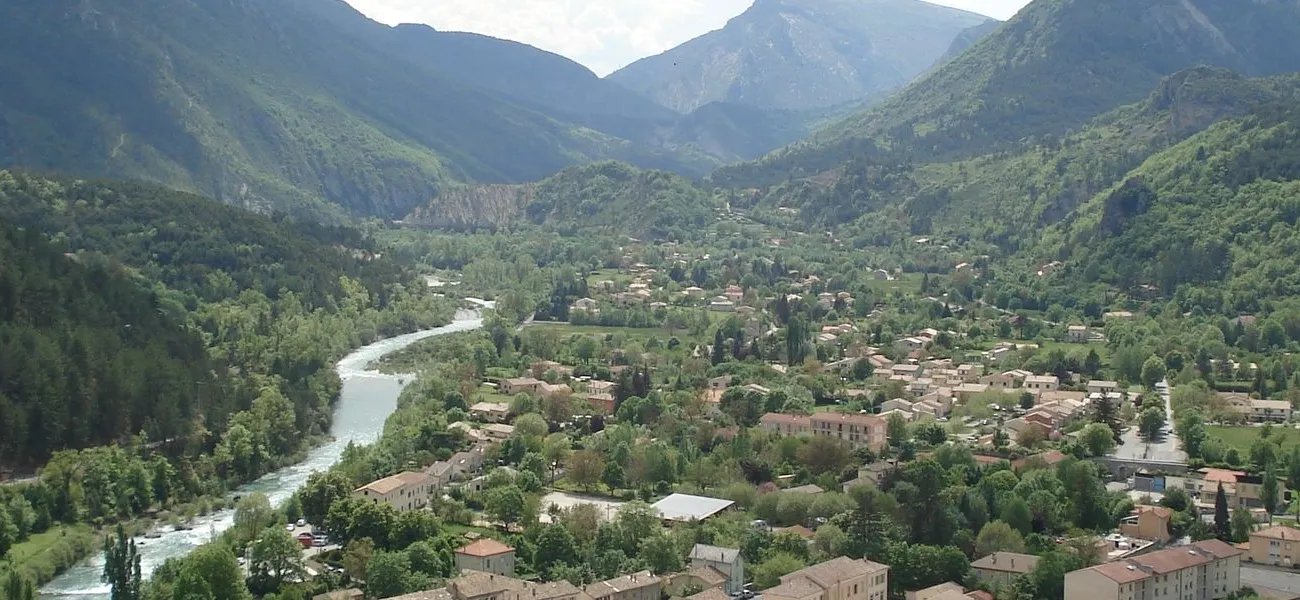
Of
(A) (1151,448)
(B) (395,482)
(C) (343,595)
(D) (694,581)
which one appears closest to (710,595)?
(D) (694,581)

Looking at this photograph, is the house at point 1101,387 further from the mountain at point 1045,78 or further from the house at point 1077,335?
the mountain at point 1045,78

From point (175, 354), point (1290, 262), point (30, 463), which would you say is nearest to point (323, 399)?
point (175, 354)

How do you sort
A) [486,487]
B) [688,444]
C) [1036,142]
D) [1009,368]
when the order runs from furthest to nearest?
[1036,142]
[1009,368]
[688,444]
[486,487]

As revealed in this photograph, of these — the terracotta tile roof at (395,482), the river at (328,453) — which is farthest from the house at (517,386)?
the terracotta tile roof at (395,482)

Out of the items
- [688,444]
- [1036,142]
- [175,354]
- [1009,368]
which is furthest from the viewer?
[1036,142]

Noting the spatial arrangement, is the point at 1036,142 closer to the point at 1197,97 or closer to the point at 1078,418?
the point at 1197,97

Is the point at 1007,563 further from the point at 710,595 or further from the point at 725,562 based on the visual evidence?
the point at 710,595
